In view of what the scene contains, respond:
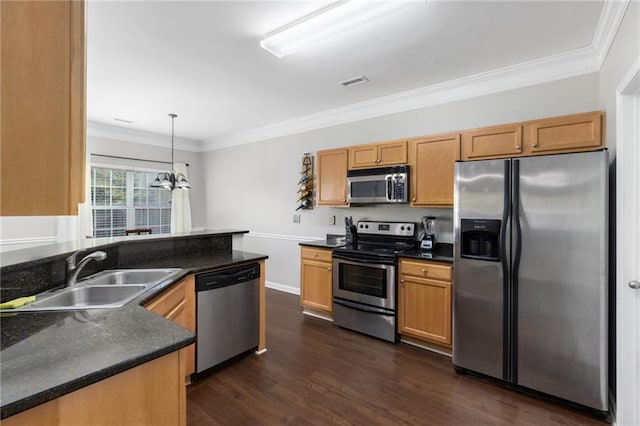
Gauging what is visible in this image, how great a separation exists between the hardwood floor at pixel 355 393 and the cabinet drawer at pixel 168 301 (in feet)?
2.36

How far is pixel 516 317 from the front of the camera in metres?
2.20

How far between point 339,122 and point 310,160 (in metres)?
0.70

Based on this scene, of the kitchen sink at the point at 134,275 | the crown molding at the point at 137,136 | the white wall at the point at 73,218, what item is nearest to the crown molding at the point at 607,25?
the kitchen sink at the point at 134,275

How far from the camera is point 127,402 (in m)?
0.94

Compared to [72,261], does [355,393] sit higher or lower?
lower

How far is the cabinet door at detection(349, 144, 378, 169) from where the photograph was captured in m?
3.39

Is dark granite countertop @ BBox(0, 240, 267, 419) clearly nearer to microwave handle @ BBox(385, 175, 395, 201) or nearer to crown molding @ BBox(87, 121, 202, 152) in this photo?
microwave handle @ BBox(385, 175, 395, 201)

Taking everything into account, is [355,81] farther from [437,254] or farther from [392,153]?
[437,254]

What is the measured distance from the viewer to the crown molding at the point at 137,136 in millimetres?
4777

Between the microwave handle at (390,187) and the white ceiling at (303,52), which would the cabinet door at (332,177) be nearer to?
the microwave handle at (390,187)

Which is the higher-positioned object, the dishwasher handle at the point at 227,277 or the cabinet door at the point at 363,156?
the cabinet door at the point at 363,156

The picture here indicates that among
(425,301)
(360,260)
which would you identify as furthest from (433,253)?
(360,260)

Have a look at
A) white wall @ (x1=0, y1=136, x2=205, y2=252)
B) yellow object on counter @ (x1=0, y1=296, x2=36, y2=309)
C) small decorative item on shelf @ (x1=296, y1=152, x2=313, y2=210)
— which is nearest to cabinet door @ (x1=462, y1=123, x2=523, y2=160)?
small decorative item on shelf @ (x1=296, y1=152, x2=313, y2=210)

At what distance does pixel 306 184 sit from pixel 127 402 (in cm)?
360
